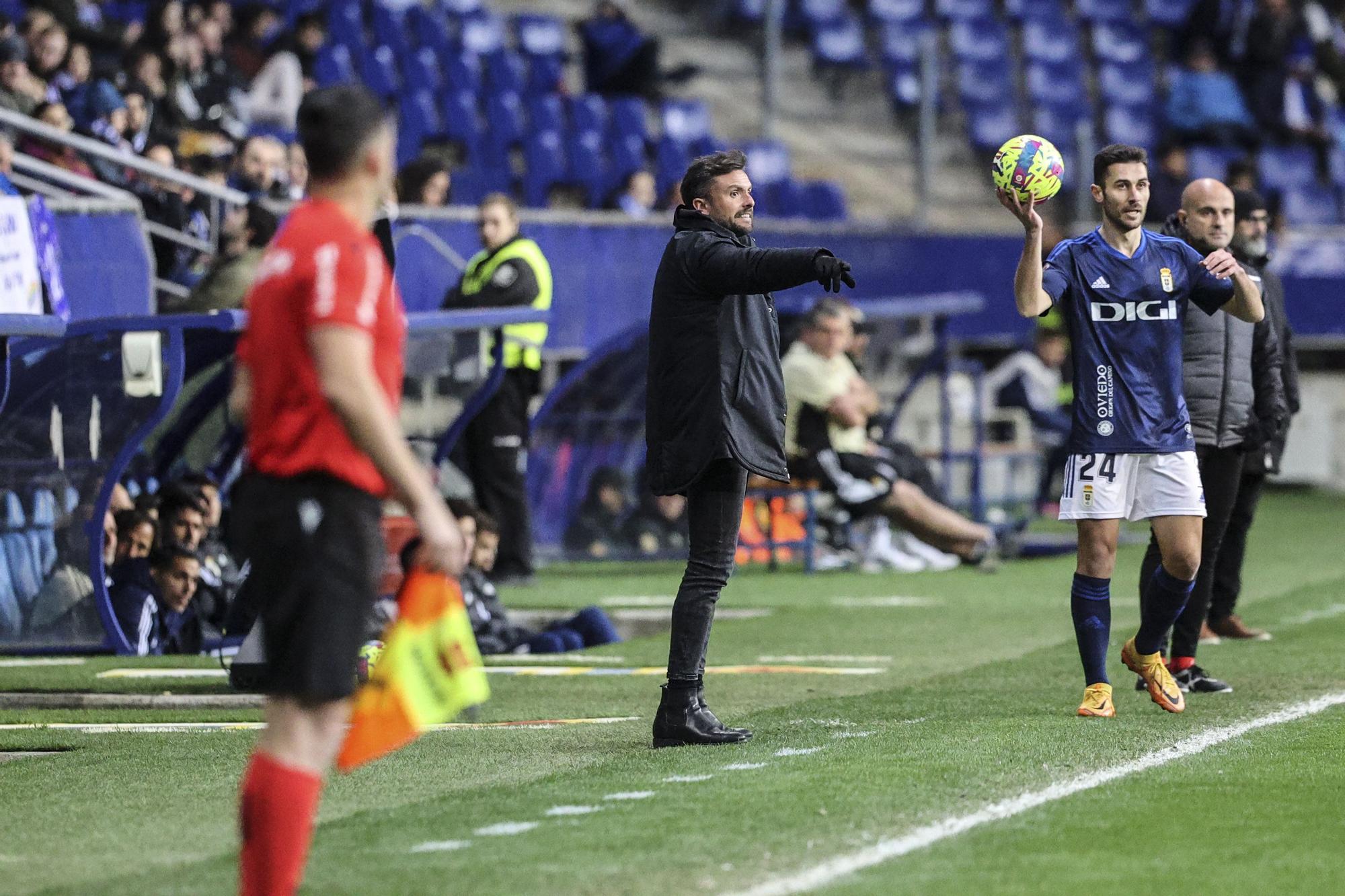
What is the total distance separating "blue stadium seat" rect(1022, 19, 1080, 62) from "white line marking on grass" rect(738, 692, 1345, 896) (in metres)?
18.6

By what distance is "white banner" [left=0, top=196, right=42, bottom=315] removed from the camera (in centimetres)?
978

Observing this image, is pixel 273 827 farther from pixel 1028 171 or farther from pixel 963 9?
pixel 963 9

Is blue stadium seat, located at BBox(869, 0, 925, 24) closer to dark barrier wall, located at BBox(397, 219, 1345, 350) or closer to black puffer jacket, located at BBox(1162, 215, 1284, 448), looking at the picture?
dark barrier wall, located at BBox(397, 219, 1345, 350)

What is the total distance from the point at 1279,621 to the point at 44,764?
7.06 metres

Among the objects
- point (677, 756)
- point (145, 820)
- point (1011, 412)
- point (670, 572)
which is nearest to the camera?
point (145, 820)

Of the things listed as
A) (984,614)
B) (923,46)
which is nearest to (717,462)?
(984,614)

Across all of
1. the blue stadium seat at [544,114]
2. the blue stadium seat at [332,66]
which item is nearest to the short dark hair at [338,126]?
the blue stadium seat at [332,66]

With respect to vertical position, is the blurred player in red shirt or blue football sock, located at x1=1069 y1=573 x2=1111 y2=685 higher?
the blurred player in red shirt

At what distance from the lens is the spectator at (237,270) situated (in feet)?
39.0

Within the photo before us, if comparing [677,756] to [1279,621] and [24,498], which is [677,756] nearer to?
[24,498]

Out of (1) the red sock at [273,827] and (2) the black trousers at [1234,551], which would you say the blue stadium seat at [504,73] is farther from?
(1) the red sock at [273,827]

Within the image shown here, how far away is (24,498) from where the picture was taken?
34.3 ft

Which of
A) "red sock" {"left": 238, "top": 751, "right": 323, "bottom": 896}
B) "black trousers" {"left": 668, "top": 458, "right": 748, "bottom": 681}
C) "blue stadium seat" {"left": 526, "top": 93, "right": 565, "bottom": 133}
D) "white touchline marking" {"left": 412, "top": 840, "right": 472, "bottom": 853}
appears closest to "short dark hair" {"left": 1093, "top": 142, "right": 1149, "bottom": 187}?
"black trousers" {"left": 668, "top": 458, "right": 748, "bottom": 681}

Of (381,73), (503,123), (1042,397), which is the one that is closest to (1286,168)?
(1042,397)
